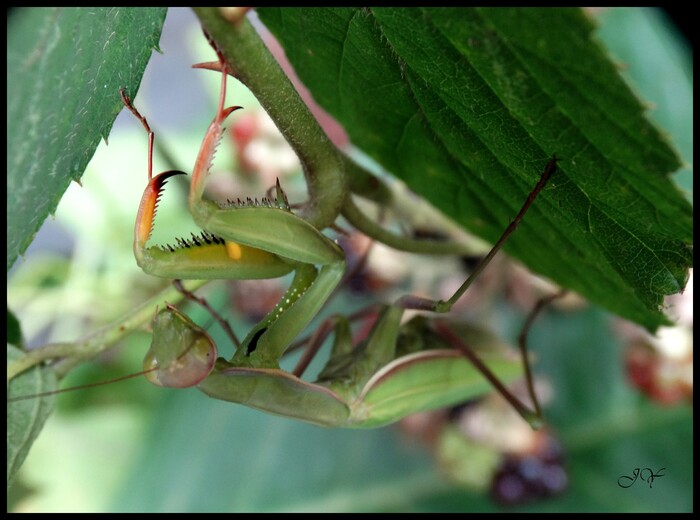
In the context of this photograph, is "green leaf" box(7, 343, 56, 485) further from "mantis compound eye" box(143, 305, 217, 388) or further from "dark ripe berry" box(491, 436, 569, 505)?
"dark ripe berry" box(491, 436, 569, 505)

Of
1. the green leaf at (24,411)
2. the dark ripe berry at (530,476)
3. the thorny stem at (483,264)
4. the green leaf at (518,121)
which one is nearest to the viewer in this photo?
the green leaf at (518,121)

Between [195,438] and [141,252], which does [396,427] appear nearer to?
[195,438]

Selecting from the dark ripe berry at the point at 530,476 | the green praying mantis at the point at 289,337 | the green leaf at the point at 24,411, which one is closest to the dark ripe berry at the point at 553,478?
the dark ripe berry at the point at 530,476

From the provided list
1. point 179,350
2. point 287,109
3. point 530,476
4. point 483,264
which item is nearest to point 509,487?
point 530,476

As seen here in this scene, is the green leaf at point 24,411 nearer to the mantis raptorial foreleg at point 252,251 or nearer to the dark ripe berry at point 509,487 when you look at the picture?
the mantis raptorial foreleg at point 252,251

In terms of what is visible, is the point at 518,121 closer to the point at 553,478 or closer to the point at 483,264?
the point at 483,264

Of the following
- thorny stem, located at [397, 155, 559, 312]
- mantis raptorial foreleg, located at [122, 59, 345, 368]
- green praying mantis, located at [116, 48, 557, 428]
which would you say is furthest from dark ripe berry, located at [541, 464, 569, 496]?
mantis raptorial foreleg, located at [122, 59, 345, 368]
